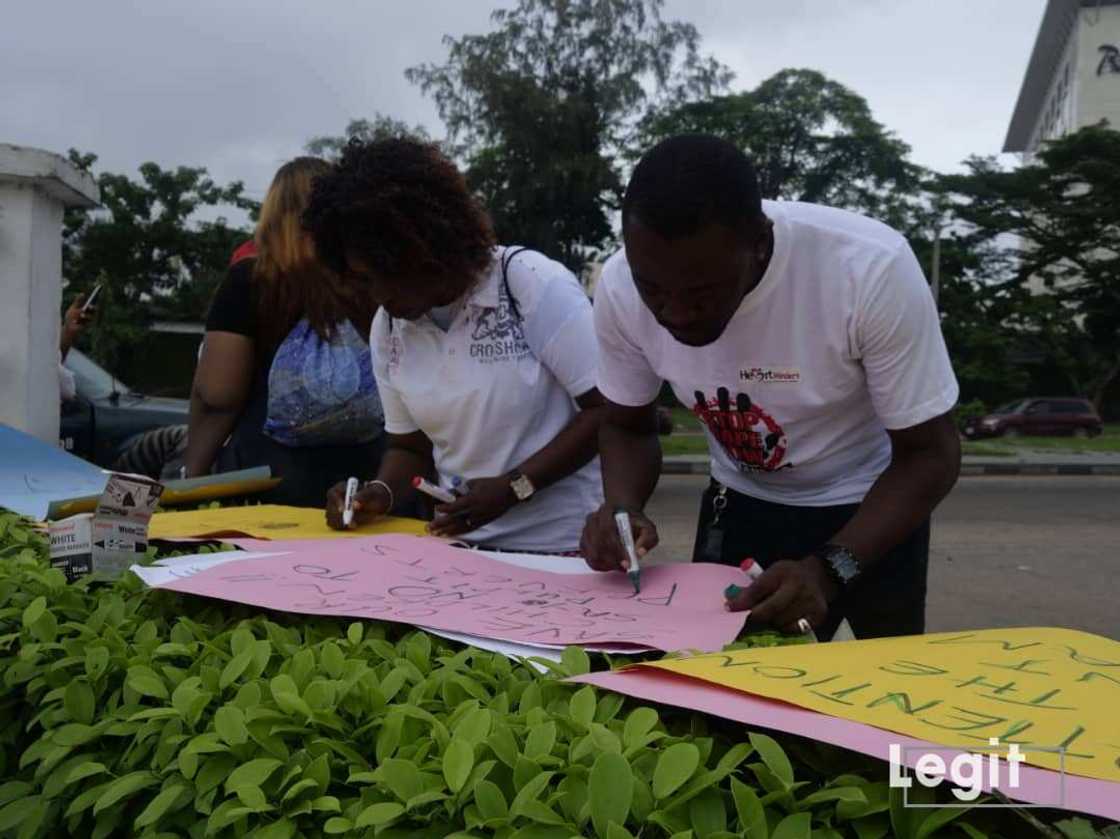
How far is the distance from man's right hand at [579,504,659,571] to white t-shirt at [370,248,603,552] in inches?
19.0

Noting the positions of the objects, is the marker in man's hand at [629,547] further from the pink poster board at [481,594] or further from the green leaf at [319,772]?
the green leaf at [319,772]

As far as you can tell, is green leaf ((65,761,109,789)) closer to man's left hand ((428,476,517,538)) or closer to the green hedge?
the green hedge

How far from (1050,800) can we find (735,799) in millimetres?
239

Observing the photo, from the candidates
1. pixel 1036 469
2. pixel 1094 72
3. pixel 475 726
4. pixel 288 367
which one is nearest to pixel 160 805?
pixel 475 726

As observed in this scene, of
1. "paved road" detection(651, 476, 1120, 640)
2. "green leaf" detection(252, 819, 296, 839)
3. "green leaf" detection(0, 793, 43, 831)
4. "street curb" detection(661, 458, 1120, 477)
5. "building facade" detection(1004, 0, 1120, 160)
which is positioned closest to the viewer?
"green leaf" detection(252, 819, 296, 839)

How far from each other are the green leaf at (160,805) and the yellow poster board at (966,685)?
1.58 feet

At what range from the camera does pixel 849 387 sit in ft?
5.85

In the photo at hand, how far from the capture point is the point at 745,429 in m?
1.86

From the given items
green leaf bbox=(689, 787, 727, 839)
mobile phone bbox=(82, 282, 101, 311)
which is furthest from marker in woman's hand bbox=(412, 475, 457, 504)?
mobile phone bbox=(82, 282, 101, 311)

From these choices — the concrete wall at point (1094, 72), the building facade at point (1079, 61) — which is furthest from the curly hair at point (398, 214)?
the concrete wall at point (1094, 72)

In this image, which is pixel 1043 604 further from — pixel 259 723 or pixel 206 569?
pixel 259 723

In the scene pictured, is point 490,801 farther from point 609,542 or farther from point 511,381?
point 511,381

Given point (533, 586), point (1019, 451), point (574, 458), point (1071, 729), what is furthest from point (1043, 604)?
point (1019, 451)

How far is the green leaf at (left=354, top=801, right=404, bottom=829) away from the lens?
908 mm
